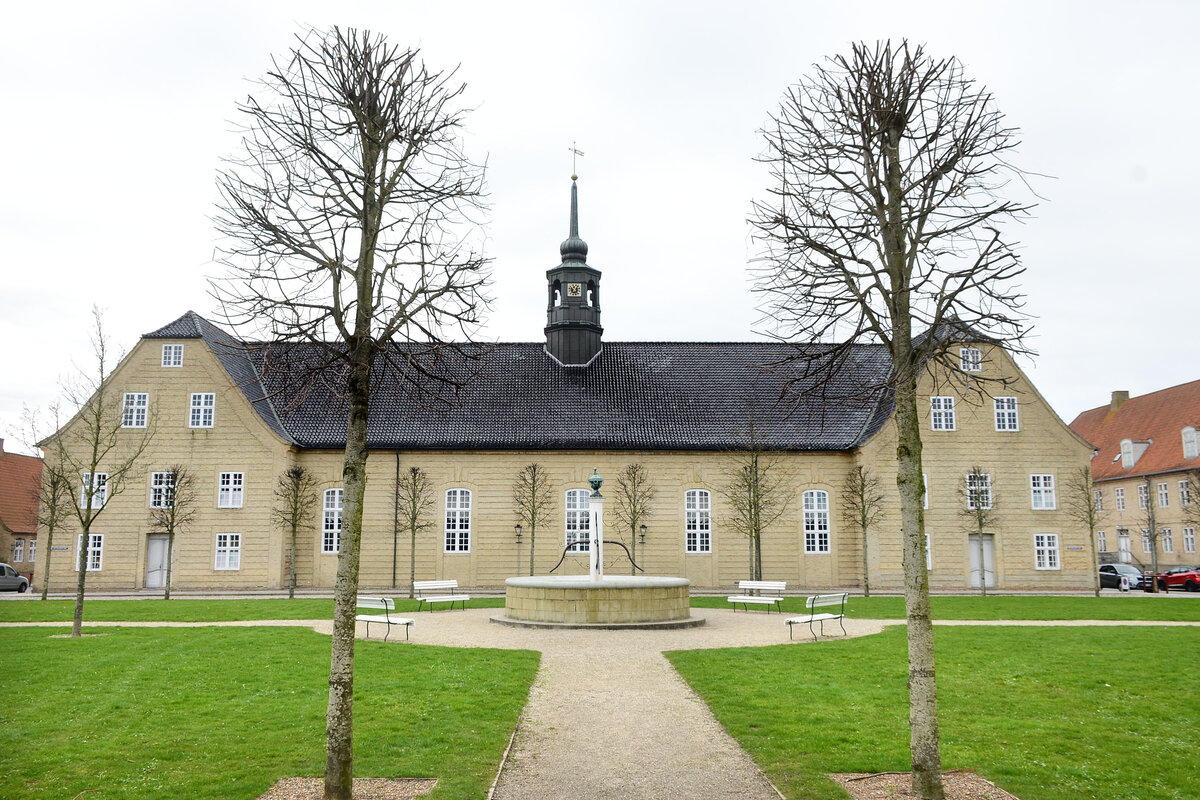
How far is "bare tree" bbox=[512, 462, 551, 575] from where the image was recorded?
33719 millimetres

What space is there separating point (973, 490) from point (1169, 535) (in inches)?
776

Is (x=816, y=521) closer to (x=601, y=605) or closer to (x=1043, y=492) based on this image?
(x=1043, y=492)

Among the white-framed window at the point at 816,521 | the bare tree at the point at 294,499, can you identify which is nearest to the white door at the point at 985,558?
the white-framed window at the point at 816,521

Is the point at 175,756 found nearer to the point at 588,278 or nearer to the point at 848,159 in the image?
the point at 848,159

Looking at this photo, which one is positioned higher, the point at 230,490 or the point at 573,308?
the point at 573,308

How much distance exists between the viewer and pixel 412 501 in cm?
3281

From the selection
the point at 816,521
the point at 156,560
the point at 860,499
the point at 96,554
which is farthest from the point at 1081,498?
the point at 96,554

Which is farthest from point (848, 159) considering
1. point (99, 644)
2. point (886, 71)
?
point (99, 644)

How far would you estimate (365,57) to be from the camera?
26.0ft

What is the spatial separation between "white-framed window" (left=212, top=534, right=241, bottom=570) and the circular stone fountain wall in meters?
17.4

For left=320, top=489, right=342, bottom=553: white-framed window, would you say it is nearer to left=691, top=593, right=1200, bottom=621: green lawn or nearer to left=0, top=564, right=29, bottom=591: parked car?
left=0, top=564, right=29, bottom=591: parked car

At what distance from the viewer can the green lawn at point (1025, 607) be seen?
2284 centimetres

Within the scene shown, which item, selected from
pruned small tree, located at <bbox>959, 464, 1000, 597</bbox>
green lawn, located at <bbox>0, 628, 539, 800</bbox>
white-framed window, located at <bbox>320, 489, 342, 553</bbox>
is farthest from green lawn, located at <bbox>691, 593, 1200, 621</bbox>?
white-framed window, located at <bbox>320, 489, 342, 553</bbox>

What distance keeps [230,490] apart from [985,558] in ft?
96.7
